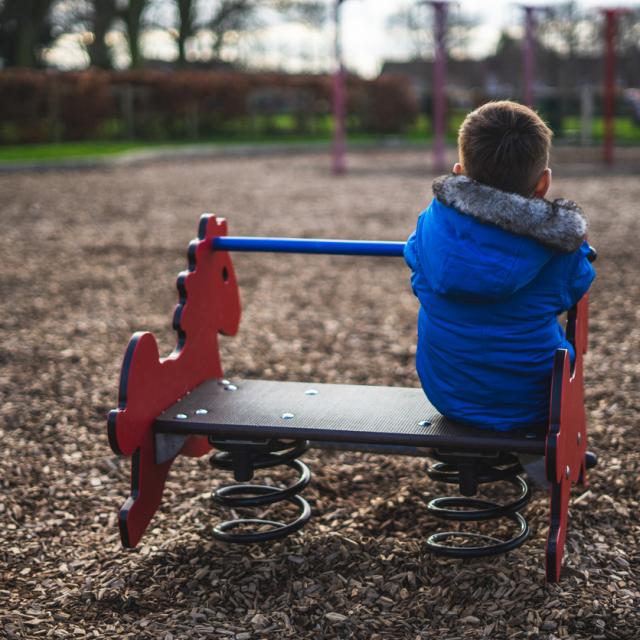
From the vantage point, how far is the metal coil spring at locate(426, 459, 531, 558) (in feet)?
9.39

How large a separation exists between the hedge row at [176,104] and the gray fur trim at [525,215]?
64.6 feet

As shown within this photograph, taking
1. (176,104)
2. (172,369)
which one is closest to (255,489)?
(172,369)

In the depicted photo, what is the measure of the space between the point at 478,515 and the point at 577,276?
29.3 inches

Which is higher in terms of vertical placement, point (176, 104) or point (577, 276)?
point (176, 104)

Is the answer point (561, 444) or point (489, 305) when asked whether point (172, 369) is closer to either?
point (489, 305)

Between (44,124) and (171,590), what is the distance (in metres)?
20.7

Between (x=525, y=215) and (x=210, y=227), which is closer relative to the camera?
(x=525, y=215)

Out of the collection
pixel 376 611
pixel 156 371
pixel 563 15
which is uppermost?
pixel 563 15

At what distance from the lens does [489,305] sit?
8.93 ft

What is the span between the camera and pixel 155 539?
3164mm

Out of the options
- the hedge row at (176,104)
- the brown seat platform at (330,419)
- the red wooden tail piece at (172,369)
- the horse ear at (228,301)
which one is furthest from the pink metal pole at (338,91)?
the brown seat platform at (330,419)

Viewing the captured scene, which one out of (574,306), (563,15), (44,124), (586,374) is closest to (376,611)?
(574,306)

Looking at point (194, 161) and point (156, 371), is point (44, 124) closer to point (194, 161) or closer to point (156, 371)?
point (194, 161)

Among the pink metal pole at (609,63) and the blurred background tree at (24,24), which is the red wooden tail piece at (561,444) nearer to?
the pink metal pole at (609,63)
